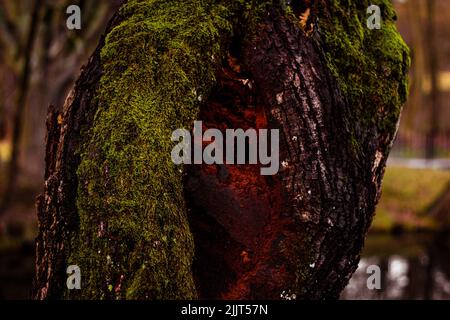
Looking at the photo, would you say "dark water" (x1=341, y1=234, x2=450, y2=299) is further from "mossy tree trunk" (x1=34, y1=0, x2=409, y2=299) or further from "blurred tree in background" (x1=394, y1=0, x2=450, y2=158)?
"blurred tree in background" (x1=394, y1=0, x2=450, y2=158)

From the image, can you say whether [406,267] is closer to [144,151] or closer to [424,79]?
[144,151]

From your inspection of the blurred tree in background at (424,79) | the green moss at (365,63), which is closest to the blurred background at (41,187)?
the blurred tree in background at (424,79)

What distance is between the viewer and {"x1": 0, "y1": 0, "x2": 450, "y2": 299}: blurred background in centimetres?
933

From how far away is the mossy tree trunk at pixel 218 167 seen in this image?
7.68 feet

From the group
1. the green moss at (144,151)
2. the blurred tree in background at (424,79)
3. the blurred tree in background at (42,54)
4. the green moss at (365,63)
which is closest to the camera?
the green moss at (144,151)

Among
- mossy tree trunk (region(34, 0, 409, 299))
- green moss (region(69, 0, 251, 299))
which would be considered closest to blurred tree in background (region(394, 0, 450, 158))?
mossy tree trunk (region(34, 0, 409, 299))

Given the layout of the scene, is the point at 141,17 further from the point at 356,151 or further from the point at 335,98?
the point at 356,151

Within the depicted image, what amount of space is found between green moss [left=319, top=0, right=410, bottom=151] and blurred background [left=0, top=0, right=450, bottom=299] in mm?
5496

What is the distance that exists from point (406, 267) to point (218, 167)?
8655mm

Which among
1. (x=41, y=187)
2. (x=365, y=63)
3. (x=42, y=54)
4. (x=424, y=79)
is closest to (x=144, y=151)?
(x=365, y=63)

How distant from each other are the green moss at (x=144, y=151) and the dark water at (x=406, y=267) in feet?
18.7

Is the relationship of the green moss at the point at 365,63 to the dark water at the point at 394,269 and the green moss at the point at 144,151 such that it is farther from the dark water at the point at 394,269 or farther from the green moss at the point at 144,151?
the dark water at the point at 394,269

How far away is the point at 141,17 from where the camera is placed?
110 inches

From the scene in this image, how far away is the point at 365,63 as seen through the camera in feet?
10.1
